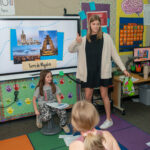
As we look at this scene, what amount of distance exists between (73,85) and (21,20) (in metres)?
1.34

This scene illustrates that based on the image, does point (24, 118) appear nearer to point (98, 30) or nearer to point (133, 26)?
point (98, 30)

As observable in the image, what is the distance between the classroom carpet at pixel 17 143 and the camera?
247 centimetres

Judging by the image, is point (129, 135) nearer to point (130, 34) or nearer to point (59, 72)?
point (59, 72)

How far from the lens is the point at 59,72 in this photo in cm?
318

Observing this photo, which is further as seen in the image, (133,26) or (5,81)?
(133,26)

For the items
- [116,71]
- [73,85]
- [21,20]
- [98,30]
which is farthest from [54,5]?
[116,71]

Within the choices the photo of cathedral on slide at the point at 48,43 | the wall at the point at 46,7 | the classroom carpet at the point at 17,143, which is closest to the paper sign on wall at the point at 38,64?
the photo of cathedral on slide at the point at 48,43

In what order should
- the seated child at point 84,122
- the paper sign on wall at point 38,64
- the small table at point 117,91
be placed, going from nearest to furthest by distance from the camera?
the seated child at point 84,122 → the paper sign on wall at point 38,64 → the small table at point 117,91

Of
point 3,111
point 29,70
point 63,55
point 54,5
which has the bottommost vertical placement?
point 3,111

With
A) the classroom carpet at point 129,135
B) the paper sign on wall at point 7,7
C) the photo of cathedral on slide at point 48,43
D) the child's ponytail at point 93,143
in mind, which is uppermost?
the paper sign on wall at point 7,7

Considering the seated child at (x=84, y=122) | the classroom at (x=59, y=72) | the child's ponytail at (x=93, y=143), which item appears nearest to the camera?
the child's ponytail at (x=93, y=143)

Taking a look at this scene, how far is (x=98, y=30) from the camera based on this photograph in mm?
2643

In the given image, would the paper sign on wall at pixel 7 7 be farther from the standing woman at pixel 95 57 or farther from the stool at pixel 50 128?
the stool at pixel 50 128

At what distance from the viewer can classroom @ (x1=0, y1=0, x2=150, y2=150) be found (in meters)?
2.70
